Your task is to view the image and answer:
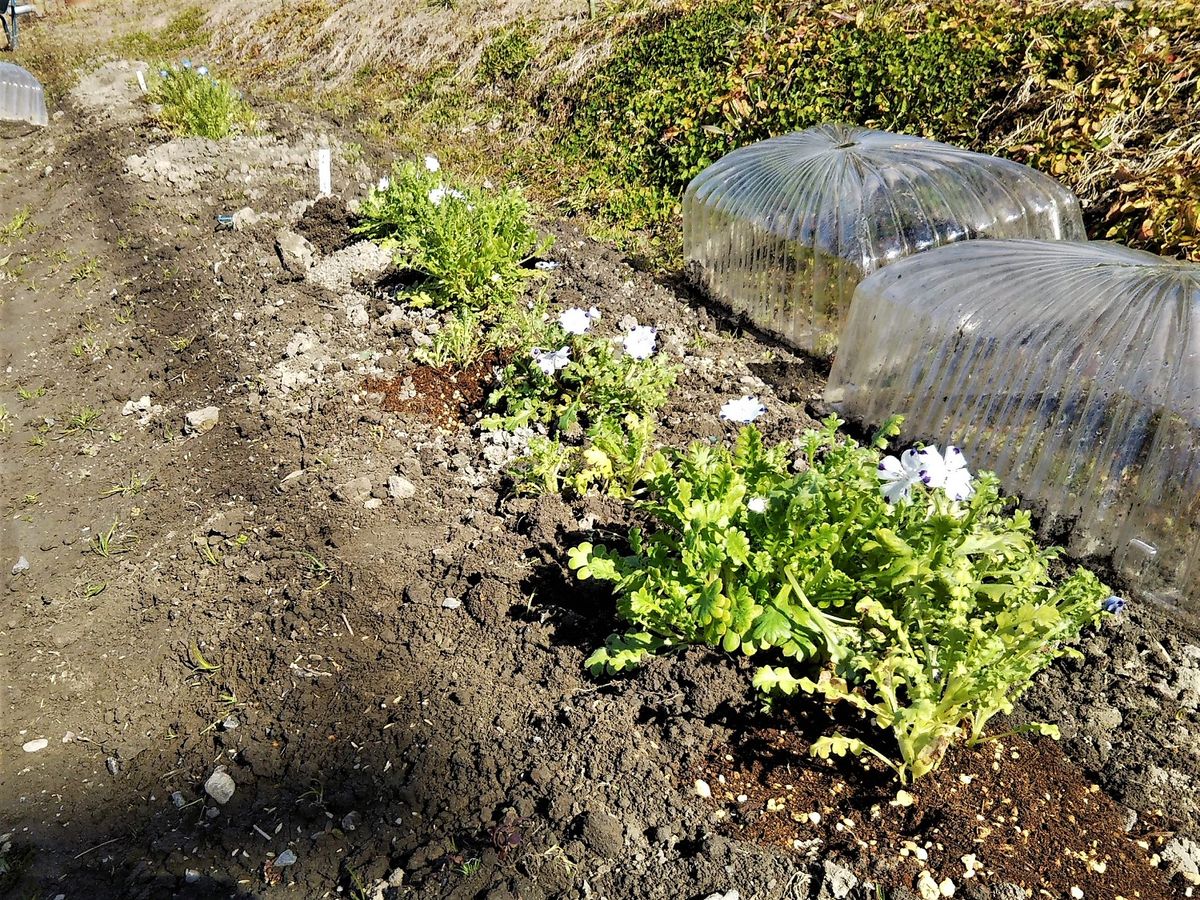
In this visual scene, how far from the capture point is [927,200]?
3.88 meters

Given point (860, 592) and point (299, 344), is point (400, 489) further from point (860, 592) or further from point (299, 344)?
point (860, 592)

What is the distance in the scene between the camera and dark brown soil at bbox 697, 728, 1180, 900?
6.19ft

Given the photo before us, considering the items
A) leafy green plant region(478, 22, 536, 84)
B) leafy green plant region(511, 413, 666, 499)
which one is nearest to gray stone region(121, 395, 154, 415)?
leafy green plant region(511, 413, 666, 499)

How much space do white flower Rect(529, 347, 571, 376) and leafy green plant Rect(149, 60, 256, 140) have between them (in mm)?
4971

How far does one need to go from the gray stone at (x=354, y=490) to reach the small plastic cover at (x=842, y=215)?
2.18 metres

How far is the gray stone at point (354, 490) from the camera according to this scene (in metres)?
3.05

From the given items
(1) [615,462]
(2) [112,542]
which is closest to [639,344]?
(1) [615,462]

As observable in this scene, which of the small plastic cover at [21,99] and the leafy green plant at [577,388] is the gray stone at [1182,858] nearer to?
the leafy green plant at [577,388]

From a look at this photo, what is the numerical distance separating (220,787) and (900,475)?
1871 millimetres

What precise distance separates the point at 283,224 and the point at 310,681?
3.71 m

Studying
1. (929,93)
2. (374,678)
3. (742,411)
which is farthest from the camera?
(929,93)

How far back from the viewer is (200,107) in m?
6.93

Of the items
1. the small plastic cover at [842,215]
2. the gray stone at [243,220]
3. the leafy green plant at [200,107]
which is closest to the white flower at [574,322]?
the small plastic cover at [842,215]

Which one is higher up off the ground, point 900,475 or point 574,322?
point 900,475
